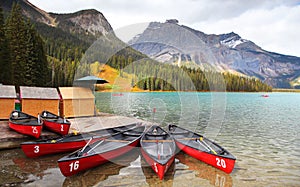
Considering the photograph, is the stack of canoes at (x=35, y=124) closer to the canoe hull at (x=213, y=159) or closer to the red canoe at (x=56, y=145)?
the red canoe at (x=56, y=145)

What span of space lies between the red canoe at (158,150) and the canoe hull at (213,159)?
0.91m

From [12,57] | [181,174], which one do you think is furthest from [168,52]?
[12,57]

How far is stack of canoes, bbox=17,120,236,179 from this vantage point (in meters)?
9.37

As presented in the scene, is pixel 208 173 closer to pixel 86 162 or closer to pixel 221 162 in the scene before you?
pixel 221 162

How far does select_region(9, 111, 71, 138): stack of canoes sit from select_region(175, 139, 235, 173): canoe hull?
24.1 ft

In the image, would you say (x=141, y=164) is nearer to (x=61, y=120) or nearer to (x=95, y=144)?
(x=95, y=144)

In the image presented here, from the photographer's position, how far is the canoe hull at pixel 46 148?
1094 centimetres

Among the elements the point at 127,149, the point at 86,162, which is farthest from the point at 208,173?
the point at 86,162

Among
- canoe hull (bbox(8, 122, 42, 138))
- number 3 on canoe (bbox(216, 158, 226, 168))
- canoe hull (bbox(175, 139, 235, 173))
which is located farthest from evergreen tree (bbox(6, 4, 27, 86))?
number 3 on canoe (bbox(216, 158, 226, 168))

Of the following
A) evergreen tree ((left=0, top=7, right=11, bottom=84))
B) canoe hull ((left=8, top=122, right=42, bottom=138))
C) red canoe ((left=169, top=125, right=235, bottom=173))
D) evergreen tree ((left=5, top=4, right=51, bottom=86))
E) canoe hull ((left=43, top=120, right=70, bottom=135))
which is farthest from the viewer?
evergreen tree ((left=5, top=4, right=51, bottom=86))

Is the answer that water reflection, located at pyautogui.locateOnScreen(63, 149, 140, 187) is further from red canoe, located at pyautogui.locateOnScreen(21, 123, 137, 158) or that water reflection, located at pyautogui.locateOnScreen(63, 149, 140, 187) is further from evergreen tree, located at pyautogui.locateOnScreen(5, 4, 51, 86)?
evergreen tree, located at pyautogui.locateOnScreen(5, 4, 51, 86)

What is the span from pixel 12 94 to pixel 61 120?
4.14m

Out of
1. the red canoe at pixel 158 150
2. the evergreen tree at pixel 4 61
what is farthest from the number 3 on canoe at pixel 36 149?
the evergreen tree at pixel 4 61

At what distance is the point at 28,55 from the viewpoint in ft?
111
